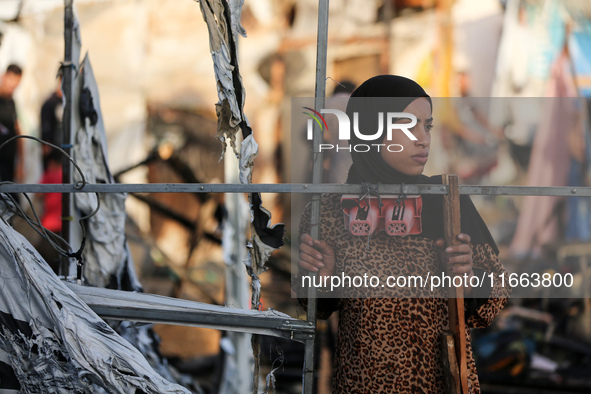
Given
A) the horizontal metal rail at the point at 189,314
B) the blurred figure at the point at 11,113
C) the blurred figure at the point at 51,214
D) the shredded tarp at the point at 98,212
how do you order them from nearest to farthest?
the horizontal metal rail at the point at 189,314
the shredded tarp at the point at 98,212
the blurred figure at the point at 51,214
the blurred figure at the point at 11,113

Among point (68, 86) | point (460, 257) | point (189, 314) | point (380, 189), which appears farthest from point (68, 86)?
point (460, 257)

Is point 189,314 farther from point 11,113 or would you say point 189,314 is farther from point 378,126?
point 11,113

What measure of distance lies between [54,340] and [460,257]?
4.09 ft

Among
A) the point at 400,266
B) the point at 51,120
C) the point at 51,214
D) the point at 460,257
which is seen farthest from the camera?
the point at 51,120

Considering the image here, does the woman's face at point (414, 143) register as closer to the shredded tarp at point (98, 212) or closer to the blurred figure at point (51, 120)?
the shredded tarp at point (98, 212)

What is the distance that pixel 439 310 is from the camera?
1.53m

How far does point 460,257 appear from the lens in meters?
1.41

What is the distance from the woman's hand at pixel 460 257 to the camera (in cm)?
141

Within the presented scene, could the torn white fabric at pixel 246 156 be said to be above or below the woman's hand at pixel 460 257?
above

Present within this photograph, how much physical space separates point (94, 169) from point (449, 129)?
3736 millimetres

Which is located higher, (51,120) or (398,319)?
(51,120)

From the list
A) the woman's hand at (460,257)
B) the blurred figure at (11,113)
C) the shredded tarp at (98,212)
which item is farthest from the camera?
the blurred figure at (11,113)

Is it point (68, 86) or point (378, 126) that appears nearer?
point (378, 126)

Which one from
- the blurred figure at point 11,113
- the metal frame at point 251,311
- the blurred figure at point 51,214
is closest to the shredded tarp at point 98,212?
the blurred figure at point 51,214
